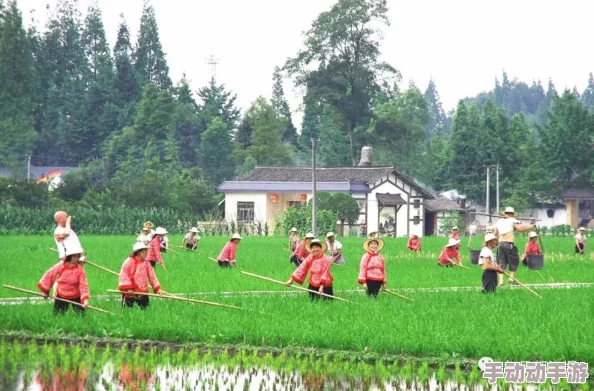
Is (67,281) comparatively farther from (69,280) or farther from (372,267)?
Result: (372,267)

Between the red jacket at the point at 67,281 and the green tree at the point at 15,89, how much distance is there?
260ft

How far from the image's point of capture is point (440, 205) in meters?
83.3

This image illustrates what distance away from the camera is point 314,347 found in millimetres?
15906

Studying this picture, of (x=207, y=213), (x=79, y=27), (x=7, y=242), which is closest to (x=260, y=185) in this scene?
(x=207, y=213)

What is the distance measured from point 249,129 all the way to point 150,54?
57.9 ft

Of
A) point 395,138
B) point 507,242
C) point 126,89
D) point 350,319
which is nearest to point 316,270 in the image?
point 350,319

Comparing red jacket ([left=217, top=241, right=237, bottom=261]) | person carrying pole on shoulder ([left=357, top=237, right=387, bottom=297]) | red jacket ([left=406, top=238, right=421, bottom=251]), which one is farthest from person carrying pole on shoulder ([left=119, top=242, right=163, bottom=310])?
red jacket ([left=406, top=238, right=421, bottom=251])

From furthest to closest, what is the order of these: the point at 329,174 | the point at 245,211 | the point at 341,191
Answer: the point at 329,174 → the point at 245,211 → the point at 341,191

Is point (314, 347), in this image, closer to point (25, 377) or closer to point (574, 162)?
point (25, 377)

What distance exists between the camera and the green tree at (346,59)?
8794 centimetres

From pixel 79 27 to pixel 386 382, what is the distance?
107271 mm

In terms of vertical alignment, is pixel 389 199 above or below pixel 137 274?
above

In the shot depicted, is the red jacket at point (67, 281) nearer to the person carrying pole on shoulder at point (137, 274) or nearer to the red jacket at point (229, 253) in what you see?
the person carrying pole on shoulder at point (137, 274)

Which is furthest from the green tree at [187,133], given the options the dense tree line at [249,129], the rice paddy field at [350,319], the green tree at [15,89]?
the rice paddy field at [350,319]
